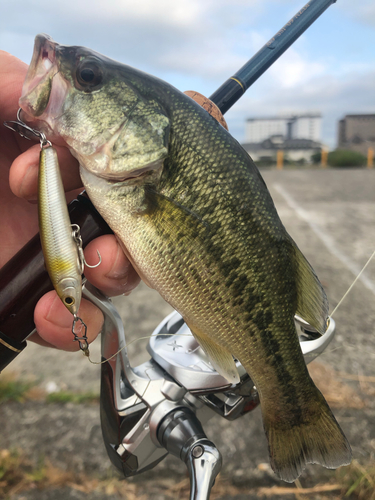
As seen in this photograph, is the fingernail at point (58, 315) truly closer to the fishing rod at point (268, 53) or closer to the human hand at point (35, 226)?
the human hand at point (35, 226)

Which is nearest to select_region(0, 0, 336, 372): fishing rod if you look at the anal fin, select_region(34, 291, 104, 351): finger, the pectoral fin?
select_region(34, 291, 104, 351): finger

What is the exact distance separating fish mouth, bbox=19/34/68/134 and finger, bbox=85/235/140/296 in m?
0.37

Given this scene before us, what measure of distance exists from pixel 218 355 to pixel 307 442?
40 centimetres

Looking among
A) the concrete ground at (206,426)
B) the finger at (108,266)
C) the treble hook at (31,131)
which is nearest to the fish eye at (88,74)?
the treble hook at (31,131)

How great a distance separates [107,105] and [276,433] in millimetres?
1152

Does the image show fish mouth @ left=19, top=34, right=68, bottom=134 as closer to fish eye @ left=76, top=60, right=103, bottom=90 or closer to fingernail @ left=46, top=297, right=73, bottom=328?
fish eye @ left=76, top=60, right=103, bottom=90

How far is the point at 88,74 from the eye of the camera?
41.5 inches

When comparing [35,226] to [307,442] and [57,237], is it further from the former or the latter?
[307,442]

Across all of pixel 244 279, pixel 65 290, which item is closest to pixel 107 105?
pixel 65 290

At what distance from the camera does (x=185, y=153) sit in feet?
3.49

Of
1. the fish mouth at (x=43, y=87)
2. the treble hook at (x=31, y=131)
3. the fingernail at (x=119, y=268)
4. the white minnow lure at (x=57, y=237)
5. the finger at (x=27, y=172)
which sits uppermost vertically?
the fish mouth at (x=43, y=87)

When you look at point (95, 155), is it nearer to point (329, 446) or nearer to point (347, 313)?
point (329, 446)

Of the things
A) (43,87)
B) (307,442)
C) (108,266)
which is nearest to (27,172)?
(43,87)

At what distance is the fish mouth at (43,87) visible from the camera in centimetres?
99
